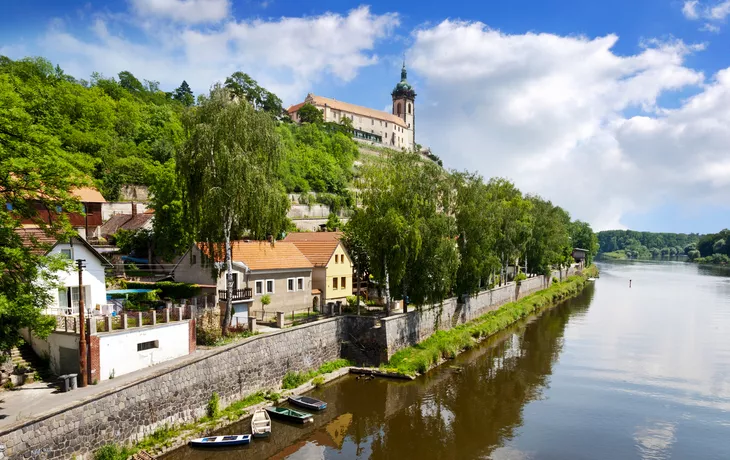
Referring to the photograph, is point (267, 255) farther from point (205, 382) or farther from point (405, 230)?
point (205, 382)

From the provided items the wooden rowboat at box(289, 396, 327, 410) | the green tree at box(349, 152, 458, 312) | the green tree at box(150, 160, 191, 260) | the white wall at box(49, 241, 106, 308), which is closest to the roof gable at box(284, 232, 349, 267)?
the green tree at box(349, 152, 458, 312)

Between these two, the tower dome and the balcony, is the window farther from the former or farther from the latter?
the tower dome

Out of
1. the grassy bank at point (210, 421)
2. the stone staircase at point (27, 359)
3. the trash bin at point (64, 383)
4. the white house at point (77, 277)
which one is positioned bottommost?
the grassy bank at point (210, 421)

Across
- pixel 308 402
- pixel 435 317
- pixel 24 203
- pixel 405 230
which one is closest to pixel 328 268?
pixel 435 317

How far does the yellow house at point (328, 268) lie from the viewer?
1491 inches

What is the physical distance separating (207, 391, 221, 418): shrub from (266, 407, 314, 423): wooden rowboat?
7.91 ft

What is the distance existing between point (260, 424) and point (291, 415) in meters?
1.72

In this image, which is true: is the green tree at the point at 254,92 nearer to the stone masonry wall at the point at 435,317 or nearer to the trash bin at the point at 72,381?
the stone masonry wall at the point at 435,317

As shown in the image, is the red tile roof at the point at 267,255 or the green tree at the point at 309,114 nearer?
the red tile roof at the point at 267,255

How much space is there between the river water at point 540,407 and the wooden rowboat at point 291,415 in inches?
15.2

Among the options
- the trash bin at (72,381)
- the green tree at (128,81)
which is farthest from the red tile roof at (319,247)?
the green tree at (128,81)

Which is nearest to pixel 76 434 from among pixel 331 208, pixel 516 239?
pixel 516 239

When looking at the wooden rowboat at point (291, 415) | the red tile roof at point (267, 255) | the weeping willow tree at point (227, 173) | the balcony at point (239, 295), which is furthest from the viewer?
the red tile roof at point (267, 255)

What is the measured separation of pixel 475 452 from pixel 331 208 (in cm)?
5459
